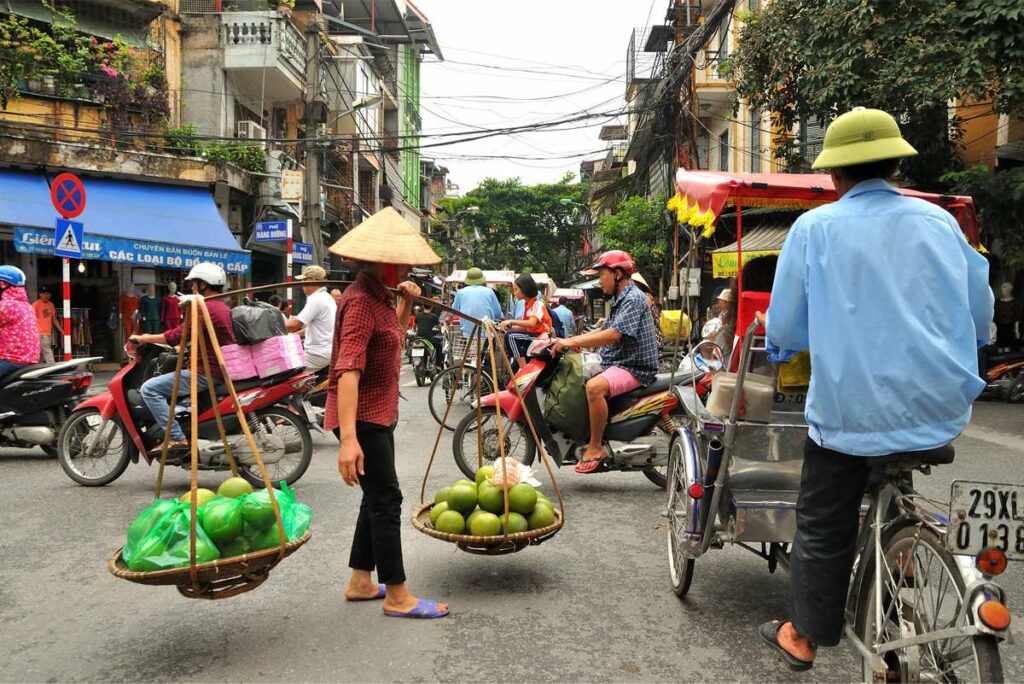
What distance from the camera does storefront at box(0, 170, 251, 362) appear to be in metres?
14.9

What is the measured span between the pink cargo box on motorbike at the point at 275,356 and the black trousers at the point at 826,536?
4540 mm

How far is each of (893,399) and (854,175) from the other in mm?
696

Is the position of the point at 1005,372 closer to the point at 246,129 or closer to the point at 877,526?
the point at 877,526

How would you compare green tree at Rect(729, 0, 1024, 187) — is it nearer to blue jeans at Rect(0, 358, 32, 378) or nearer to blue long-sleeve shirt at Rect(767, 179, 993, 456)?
blue long-sleeve shirt at Rect(767, 179, 993, 456)

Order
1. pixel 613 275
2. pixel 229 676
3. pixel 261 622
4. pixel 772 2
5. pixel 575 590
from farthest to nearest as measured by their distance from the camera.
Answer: pixel 772 2 → pixel 613 275 → pixel 575 590 → pixel 261 622 → pixel 229 676

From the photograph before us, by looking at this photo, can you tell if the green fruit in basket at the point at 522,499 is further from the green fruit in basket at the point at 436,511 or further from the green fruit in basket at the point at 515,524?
the green fruit in basket at the point at 436,511

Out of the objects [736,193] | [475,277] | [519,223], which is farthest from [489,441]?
[519,223]

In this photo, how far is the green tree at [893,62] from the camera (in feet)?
34.1

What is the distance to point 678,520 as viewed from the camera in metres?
3.99

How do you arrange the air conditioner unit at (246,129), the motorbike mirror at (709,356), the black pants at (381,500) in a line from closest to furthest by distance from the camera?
the black pants at (381,500) → the motorbike mirror at (709,356) → the air conditioner unit at (246,129)

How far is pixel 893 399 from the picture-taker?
239cm

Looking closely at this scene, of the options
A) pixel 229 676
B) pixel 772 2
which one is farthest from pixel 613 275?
pixel 772 2

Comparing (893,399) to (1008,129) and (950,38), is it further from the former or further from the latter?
(1008,129)

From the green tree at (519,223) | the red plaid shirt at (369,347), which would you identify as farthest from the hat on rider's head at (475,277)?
the green tree at (519,223)
